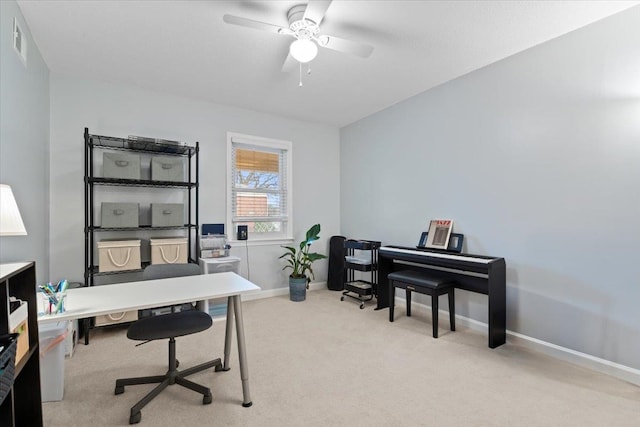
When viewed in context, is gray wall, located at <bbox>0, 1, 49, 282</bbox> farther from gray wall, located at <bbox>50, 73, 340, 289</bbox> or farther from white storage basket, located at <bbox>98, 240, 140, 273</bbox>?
white storage basket, located at <bbox>98, 240, 140, 273</bbox>

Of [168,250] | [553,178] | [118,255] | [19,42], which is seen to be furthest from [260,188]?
[553,178]

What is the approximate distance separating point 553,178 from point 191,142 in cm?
382

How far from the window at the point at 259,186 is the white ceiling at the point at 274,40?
849 millimetres

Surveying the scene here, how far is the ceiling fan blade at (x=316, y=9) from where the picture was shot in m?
1.86

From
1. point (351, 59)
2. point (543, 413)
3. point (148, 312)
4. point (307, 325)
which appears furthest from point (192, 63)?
point (543, 413)

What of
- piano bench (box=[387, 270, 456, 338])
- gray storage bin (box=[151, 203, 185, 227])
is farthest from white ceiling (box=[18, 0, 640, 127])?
piano bench (box=[387, 270, 456, 338])

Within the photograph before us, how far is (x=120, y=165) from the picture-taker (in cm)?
314

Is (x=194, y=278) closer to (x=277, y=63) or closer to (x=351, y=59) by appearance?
(x=277, y=63)

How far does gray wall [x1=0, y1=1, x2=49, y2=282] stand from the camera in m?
1.95

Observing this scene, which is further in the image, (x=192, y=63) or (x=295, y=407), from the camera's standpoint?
(x=192, y=63)

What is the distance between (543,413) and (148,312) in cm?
335

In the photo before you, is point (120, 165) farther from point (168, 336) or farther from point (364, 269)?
point (364, 269)

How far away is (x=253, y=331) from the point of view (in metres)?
3.09

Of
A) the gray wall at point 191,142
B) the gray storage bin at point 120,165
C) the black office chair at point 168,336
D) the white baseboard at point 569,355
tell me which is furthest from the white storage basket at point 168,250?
the white baseboard at point 569,355
